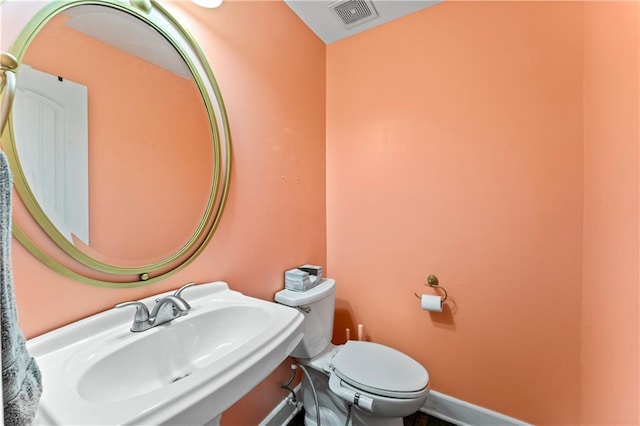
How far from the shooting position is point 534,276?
123 centimetres

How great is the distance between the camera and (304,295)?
1279 mm

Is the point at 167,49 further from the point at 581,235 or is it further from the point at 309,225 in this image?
the point at 581,235

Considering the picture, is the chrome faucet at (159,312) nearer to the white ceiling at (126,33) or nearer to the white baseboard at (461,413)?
the white ceiling at (126,33)

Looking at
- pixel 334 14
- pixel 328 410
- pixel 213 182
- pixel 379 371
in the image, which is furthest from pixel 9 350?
pixel 334 14

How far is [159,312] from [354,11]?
175cm

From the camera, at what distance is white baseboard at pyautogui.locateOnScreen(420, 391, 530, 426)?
4.27ft

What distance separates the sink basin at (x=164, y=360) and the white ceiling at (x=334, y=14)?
1549 millimetres

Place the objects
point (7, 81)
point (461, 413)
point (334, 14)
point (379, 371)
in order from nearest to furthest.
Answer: point (7, 81), point (379, 371), point (461, 413), point (334, 14)

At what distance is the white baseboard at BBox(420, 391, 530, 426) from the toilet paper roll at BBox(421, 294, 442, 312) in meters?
0.51

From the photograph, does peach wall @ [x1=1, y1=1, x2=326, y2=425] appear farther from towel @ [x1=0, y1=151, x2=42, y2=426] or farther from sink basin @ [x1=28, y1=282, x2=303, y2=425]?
towel @ [x1=0, y1=151, x2=42, y2=426]

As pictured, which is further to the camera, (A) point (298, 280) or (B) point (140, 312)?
(A) point (298, 280)

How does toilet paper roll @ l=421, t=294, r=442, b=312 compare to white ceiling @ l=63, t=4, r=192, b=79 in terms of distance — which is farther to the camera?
toilet paper roll @ l=421, t=294, r=442, b=312

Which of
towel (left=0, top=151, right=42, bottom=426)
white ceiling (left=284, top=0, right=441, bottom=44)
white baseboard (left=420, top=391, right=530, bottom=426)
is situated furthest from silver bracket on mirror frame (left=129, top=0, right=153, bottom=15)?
white baseboard (left=420, top=391, right=530, bottom=426)

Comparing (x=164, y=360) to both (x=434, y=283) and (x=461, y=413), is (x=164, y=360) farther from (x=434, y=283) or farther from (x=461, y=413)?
(x=461, y=413)
